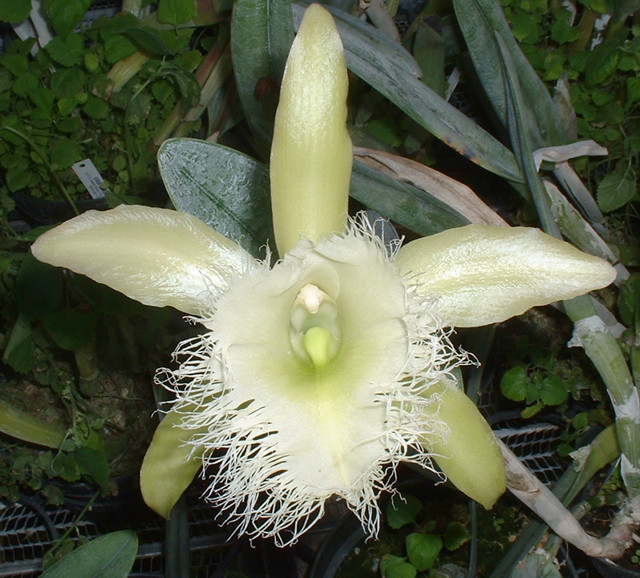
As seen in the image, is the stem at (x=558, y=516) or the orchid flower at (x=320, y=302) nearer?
the orchid flower at (x=320, y=302)

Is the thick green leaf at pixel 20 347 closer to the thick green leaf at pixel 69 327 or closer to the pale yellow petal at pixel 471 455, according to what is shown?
the thick green leaf at pixel 69 327

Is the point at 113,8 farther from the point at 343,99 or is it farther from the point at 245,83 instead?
the point at 343,99

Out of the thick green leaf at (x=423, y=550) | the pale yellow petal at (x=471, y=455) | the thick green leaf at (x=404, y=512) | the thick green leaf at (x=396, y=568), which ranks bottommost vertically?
the thick green leaf at (x=396, y=568)

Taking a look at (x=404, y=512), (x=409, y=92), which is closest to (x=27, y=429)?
(x=404, y=512)

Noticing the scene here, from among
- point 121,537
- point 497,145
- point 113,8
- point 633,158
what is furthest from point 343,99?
point 113,8

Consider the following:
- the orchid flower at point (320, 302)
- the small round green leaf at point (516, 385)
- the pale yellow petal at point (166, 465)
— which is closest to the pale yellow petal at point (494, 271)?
the orchid flower at point (320, 302)

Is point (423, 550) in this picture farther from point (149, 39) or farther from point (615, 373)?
point (149, 39)
